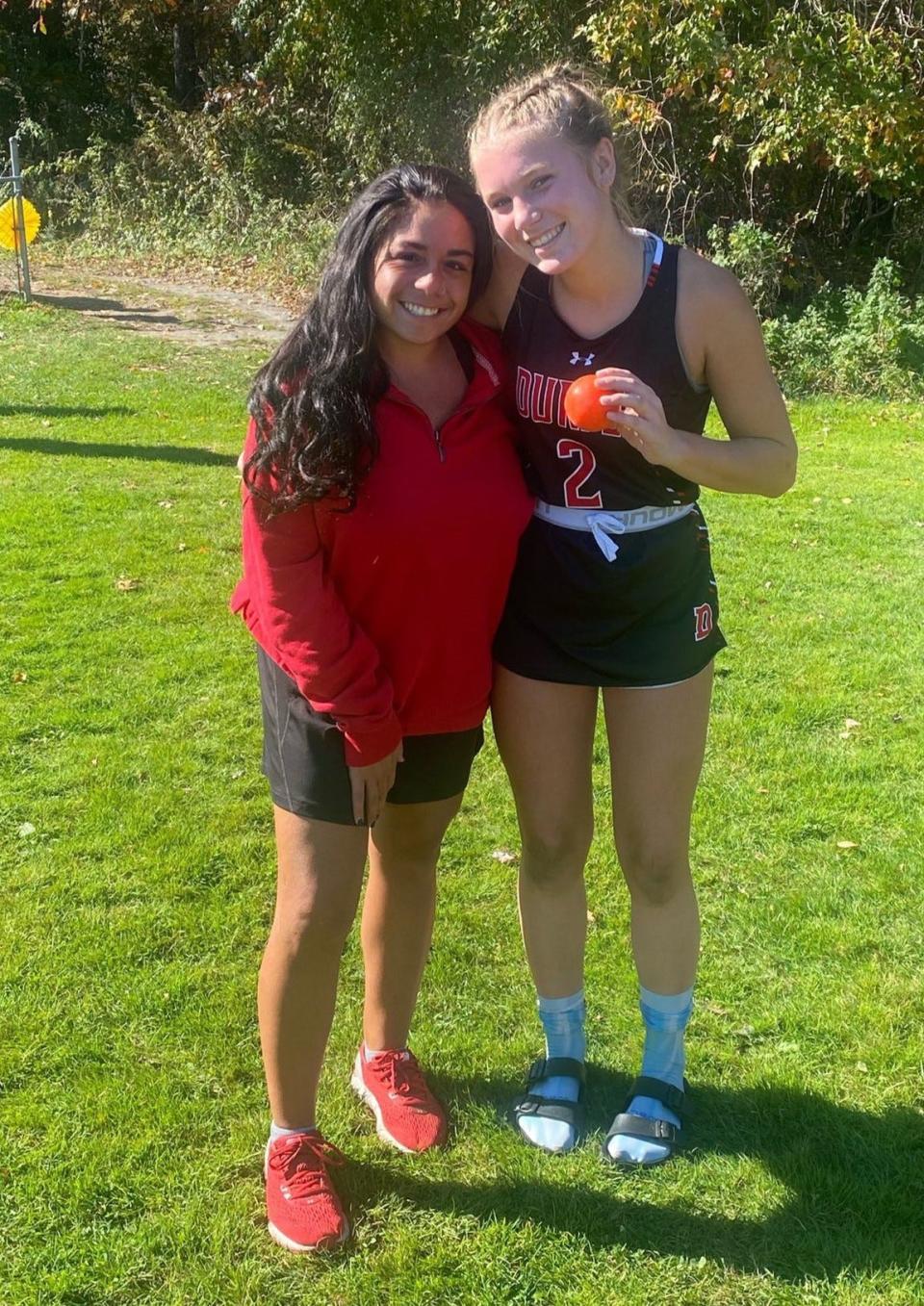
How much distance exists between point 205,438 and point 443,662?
24.5 feet

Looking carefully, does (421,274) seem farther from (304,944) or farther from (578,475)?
(304,944)

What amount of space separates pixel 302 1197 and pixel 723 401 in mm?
1858

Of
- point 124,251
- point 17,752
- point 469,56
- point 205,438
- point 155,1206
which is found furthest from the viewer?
point 124,251

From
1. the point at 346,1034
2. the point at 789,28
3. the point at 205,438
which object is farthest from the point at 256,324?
the point at 346,1034

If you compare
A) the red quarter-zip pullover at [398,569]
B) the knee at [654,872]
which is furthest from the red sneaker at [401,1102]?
the red quarter-zip pullover at [398,569]

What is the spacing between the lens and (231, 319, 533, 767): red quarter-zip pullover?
210 cm

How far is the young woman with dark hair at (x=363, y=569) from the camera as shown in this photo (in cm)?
208

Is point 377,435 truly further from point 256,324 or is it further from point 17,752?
point 256,324

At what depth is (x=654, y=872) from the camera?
2557mm

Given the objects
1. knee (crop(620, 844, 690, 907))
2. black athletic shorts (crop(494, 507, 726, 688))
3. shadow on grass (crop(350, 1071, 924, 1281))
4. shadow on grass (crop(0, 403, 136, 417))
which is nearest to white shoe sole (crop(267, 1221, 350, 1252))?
shadow on grass (crop(350, 1071, 924, 1281))

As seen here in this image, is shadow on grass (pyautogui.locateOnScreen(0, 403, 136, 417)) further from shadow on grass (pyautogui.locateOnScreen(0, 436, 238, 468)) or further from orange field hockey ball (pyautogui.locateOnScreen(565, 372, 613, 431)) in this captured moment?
orange field hockey ball (pyautogui.locateOnScreen(565, 372, 613, 431))

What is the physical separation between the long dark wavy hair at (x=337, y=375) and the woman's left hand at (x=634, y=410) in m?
0.41

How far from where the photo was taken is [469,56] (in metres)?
14.4

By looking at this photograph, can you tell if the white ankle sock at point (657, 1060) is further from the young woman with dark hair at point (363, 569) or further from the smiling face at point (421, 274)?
the smiling face at point (421, 274)
